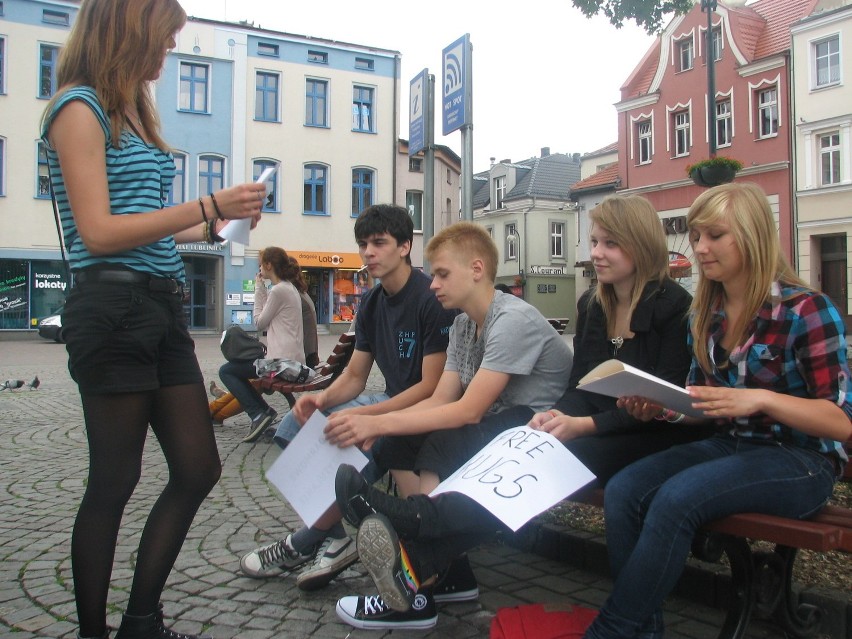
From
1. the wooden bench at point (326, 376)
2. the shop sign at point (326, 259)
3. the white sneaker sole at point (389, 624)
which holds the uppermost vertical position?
the shop sign at point (326, 259)

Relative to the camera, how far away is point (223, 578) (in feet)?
11.1

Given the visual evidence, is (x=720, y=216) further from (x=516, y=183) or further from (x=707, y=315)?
(x=516, y=183)

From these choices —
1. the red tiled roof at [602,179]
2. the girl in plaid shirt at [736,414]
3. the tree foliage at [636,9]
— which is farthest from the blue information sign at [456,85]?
the red tiled roof at [602,179]

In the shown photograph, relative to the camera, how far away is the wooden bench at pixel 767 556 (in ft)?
7.13

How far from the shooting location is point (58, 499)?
4.75 m

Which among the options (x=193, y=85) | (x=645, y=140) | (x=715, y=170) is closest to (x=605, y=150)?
(x=645, y=140)

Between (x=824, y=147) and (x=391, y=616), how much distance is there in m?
27.8

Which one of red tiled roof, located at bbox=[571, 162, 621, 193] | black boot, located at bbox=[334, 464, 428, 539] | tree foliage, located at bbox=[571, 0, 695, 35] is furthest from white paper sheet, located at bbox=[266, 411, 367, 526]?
red tiled roof, located at bbox=[571, 162, 621, 193]

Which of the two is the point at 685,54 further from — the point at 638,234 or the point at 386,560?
the point at 386,560

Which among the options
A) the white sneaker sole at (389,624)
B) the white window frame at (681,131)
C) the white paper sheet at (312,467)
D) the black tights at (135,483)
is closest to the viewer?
the black tights at (135,483)

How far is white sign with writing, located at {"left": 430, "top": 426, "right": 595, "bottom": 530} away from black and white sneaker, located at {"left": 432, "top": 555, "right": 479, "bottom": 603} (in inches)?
22.9

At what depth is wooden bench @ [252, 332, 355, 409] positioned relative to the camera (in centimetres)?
649

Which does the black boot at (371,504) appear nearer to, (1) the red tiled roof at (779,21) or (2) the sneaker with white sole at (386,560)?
(2) the sneaker with white sole at (386,560)

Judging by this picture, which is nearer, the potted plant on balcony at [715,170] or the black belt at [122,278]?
the black belt at [122,278]
